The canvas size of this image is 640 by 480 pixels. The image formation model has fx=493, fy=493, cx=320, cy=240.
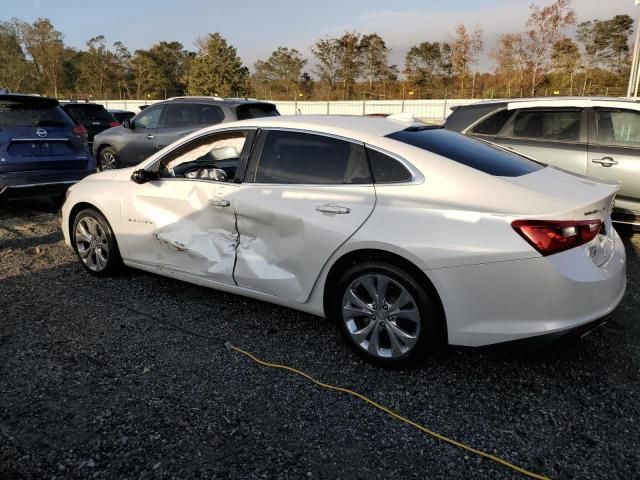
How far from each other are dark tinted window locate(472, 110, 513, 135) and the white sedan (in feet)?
9.39

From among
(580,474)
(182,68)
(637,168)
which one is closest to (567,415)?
(580,474)

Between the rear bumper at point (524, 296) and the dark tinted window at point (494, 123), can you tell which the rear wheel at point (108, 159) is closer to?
the dark tinted window at point (494, 123)

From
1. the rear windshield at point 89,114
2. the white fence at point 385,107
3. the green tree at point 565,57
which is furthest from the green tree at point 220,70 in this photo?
the rear windshield at point 89,114

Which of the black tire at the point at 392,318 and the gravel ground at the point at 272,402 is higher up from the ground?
the black tire at the point at 392,318

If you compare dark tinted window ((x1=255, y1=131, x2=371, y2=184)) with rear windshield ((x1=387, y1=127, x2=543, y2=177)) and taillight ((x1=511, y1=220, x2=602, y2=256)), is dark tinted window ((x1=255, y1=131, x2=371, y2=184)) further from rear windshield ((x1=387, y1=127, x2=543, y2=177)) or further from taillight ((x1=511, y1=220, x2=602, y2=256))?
→ taillight ((x1=511, y1=220, x2=602, y2=256))

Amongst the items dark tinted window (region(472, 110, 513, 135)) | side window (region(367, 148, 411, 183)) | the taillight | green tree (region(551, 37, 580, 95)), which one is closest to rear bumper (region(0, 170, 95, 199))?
side window (region(367, 148, 411, 183))

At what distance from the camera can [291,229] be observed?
132 inches

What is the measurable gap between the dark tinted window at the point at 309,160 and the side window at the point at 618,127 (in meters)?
3.89

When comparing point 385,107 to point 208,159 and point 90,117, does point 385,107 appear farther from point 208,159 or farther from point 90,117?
point 208,159

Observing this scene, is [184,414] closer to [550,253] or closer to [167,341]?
[167,341]

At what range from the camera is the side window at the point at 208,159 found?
12.9ft

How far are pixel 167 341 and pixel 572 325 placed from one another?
8.64 ft

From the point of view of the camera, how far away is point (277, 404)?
2820 millimetres

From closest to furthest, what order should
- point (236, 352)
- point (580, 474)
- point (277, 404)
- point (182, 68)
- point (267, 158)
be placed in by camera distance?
point (580, 474) → point (277, 404) → point (236, 352) → point (267, 158) → point (182, 68)
